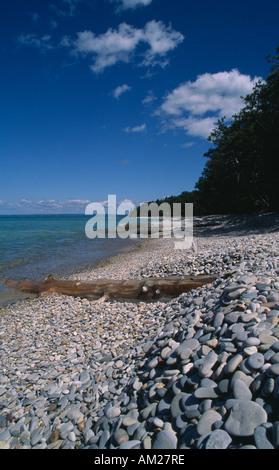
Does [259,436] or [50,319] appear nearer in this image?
[259,436]

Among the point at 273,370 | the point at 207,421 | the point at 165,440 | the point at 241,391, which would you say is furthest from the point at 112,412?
the point at 273,370

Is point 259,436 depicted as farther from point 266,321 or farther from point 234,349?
point 266,321

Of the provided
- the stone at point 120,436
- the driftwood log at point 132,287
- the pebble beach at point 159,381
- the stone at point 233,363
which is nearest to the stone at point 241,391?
the pebble beach at point 159,381

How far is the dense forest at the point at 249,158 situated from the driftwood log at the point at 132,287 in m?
21.3

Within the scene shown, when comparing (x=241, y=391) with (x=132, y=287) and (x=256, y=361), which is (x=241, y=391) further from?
(x=132, y=287)

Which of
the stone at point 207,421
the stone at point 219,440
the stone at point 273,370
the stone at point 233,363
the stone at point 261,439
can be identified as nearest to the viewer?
the stone at point 261,439

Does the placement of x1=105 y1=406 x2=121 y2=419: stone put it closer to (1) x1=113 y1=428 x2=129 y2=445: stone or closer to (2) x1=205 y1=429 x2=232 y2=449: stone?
(1) x1=113 y1=428 x2=129 y2=445: stone

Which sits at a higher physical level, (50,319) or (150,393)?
(150,393)

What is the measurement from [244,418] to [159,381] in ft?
3.75

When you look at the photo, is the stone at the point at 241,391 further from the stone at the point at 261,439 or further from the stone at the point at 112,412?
the stone at the point at 112,412

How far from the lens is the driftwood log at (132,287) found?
674cm

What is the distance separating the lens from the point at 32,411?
320cm

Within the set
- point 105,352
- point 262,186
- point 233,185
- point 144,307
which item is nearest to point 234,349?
point 105,352
